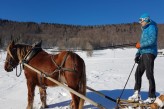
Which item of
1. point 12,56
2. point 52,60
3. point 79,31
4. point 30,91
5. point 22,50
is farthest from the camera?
point 79,31

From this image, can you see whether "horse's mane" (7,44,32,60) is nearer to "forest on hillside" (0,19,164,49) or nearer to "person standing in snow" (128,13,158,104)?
"person standing in snow" (128,13,158,104)

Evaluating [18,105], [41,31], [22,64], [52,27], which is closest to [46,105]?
[18,105]

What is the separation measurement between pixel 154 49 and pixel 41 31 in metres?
143

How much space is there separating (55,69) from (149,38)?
7.50ft

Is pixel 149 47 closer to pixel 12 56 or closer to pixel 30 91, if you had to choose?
pixel 30 91

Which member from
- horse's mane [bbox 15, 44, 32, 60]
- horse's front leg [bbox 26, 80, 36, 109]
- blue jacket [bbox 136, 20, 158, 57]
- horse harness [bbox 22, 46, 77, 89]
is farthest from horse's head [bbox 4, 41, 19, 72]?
blue jacket [bbox 136, 20, 158, 57]

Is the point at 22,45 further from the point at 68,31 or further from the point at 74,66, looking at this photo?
the point at 68,31

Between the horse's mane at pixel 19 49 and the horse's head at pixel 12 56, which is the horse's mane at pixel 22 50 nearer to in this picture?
the horse's mane at pixel 19 49

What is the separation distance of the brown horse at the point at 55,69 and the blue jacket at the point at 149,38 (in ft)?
4.92

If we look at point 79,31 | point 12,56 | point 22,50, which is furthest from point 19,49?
point 79,31

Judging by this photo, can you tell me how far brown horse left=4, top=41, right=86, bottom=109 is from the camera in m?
6.71

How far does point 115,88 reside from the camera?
10422 millimetres

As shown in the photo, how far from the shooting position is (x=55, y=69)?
6965 mm

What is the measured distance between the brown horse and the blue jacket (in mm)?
1501
